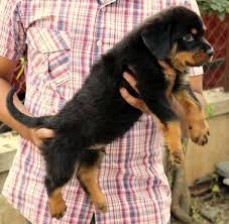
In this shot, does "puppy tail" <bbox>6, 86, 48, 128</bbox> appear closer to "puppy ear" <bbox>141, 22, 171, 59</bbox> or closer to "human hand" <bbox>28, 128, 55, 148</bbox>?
"human hand" <bbox>28, 128, 55, 148</bbox>

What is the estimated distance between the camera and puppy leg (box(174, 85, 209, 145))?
219 cm

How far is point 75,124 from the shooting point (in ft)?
7.29

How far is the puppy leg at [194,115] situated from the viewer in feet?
7.20

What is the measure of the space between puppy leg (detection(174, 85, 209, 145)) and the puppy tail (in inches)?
20.1

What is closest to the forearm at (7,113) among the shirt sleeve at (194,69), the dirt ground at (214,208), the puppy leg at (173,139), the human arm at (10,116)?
the human arm at (10,116)

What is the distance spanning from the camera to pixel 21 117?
2.40 meters

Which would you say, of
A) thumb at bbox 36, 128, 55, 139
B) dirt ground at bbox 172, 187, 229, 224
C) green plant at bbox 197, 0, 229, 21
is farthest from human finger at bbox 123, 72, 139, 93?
dirt ground at bbox 172, 187, 229, 224

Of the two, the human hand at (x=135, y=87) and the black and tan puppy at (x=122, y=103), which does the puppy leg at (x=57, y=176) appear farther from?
the human hand at (x=135, y=87)

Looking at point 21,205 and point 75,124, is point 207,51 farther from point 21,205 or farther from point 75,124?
point 21,205

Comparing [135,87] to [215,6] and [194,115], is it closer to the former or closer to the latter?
[194,115]

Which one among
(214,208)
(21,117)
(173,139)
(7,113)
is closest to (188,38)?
(173,139)

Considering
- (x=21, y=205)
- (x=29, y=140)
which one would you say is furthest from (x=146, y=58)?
(x=21, y=205)

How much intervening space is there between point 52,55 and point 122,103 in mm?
397

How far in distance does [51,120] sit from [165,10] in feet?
1.86
